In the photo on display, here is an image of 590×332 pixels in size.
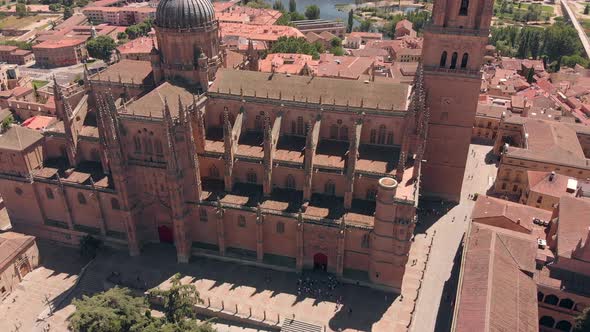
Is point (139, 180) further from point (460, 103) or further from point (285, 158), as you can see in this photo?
point (460, 103)

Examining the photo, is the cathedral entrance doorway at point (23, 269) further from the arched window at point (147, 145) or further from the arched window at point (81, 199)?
the arched window at point (147, 145)

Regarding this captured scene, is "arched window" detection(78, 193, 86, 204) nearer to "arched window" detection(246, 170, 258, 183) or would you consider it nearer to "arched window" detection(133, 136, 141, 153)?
"arched window" detection(133, 136, 141, 153)

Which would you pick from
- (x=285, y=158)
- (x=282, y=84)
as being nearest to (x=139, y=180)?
(x=285, y=158)

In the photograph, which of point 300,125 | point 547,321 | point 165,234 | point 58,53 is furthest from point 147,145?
point 58,53

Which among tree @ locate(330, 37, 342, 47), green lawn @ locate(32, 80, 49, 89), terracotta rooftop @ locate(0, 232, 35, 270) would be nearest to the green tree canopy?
tree @ locate(330, 37, 342, 47)

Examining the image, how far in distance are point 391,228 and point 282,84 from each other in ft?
81.0

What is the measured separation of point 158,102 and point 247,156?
43.2 feet

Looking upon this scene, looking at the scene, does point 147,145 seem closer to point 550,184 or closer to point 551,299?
point 551,299

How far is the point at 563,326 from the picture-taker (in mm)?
49938

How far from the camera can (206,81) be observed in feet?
204

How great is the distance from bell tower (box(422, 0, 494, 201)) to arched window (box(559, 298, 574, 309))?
23932mm

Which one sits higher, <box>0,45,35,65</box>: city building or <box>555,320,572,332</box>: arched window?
<box>0,45,35,65</box>: city building

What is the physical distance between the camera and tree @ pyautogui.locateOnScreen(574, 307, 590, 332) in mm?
42969

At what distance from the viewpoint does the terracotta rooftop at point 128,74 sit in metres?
67.4
